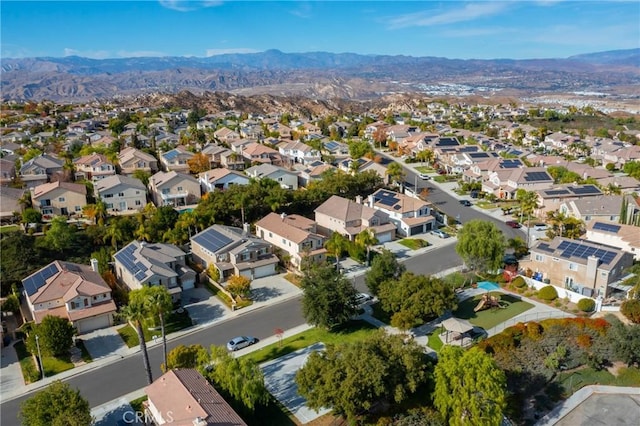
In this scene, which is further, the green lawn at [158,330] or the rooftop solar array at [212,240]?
the rooftop solar array at [212,240]

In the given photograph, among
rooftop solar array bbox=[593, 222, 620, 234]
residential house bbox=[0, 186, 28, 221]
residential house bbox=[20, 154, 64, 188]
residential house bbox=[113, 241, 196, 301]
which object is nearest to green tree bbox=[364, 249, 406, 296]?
residential house bbox=[113, 241, 196, 301]

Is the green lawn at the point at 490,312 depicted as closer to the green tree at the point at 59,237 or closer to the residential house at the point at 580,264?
the residential house at the point at 580,264

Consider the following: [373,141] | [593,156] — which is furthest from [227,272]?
[593,156]


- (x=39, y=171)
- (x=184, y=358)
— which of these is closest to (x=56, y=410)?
(x=184, y=358)

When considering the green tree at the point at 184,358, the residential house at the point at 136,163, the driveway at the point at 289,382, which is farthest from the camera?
the residential house at the point at 136,163

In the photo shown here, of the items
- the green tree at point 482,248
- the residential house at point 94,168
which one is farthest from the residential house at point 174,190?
the green tree at point 482,248

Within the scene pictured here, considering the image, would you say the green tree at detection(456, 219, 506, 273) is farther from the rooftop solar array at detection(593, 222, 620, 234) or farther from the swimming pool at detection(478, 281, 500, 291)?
the rooftop solar array at detection(593, 222, 620, 234)
